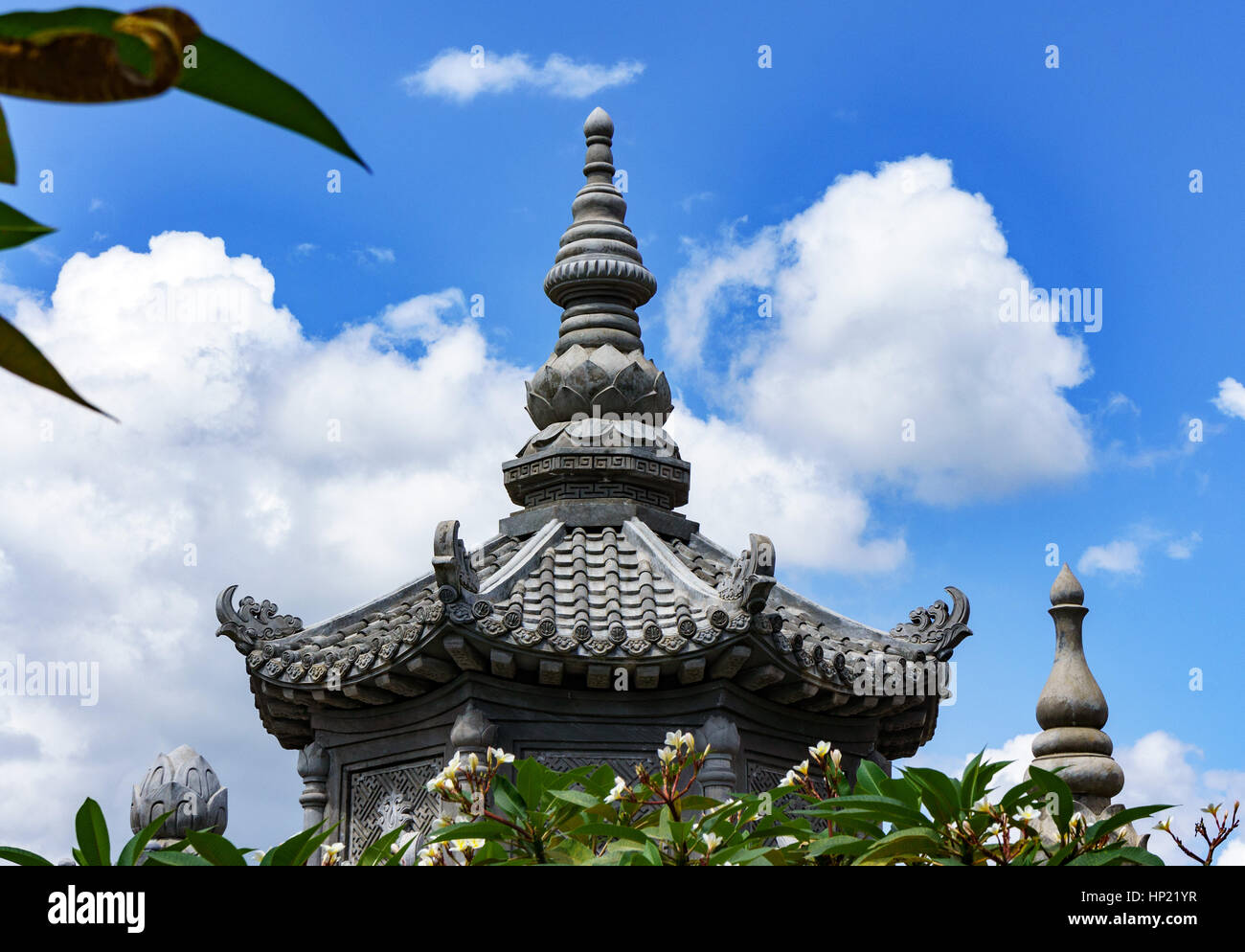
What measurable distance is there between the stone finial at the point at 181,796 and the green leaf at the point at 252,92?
683cm

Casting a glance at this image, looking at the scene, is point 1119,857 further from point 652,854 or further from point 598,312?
point 598,312

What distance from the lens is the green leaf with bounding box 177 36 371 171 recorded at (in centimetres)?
123

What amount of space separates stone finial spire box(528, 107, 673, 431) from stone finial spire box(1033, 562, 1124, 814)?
3404 millimetres

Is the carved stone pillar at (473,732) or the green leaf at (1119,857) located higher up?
the carved stone pillar at (473,732)

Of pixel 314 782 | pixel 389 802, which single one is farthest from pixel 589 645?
pixel 314 782

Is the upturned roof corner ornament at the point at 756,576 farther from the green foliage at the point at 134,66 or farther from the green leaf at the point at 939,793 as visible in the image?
the green foliage at the point at 134,66

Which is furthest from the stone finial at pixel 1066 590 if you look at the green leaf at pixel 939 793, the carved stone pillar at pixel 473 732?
the green leaf at pixel 939 793

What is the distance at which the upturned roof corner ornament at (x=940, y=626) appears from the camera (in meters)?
9.30

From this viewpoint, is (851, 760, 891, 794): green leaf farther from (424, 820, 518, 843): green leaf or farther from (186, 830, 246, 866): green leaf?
(186, 830, 246, 866): green leaf

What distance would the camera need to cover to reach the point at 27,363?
4.28 feet

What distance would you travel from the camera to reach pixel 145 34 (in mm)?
1213

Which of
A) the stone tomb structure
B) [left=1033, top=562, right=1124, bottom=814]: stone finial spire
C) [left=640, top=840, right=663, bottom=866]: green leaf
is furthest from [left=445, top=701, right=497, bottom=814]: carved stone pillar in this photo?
[left=640, top=840, right=663, bottom=866]: green leaf
